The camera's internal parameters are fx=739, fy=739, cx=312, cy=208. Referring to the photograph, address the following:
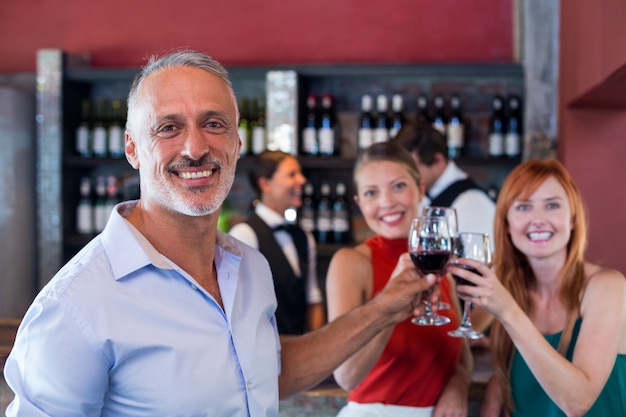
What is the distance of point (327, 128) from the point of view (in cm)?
440

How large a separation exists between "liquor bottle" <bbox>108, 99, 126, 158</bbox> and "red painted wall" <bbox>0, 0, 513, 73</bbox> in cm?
33

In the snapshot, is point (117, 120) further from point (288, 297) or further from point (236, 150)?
point (236, 150)

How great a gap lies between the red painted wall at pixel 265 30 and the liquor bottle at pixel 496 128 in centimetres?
31

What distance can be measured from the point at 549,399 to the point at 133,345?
3.57 ft

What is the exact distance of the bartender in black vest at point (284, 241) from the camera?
3541 millimetres

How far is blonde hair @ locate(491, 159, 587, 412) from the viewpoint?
1.89m

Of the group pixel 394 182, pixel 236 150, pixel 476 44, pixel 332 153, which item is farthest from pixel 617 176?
pixel 236 150

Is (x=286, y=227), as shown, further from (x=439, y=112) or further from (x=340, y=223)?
(x=439, y=112)

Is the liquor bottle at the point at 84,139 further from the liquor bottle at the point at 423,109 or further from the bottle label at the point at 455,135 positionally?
the bottle label at the point at 455,135

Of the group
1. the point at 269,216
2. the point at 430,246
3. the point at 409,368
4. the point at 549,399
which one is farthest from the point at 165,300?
the point at 269,216

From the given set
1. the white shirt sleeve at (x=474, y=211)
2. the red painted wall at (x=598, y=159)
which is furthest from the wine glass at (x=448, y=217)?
the red painted wall at (x=598, y=159)

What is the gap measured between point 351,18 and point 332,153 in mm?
896

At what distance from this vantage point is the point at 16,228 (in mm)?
4691

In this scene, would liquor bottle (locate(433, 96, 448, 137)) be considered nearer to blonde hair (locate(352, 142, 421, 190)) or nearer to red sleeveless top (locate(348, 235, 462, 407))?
blonde hair (locate(352, 142, 421, 190))
